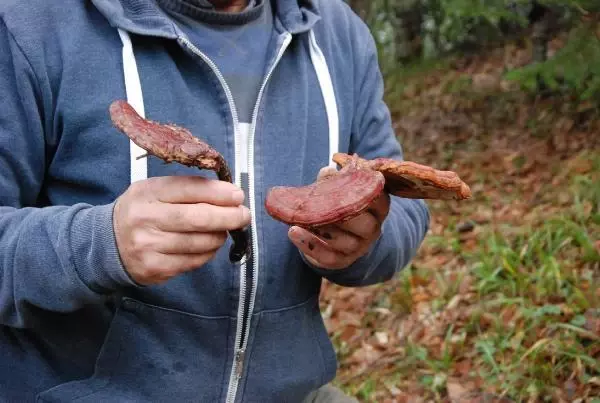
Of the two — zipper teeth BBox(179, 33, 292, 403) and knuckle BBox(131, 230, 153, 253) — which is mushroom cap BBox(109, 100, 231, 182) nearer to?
knuckle BBox(131, 230, 153, 253)

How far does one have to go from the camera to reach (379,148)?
2391mm

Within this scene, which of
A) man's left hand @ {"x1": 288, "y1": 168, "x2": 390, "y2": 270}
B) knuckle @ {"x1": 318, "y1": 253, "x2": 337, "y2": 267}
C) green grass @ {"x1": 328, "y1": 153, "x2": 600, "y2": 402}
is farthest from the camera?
green grass @ {"x1": 328, "y1": 153, "x2": 600, "y2": 402}

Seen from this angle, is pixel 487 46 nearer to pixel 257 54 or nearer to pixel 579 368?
pixel 579 368

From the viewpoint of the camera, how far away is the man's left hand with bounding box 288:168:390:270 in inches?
70.1

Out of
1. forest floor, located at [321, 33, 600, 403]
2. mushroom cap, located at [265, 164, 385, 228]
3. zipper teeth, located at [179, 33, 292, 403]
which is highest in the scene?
mushroom cap, located at [265, 164, 385, 228]

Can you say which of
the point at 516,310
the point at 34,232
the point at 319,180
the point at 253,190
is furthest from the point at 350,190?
the point at 516,310

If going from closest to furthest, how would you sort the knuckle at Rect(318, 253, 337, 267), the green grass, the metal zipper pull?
the knuckle at Rect(318, 253, 337, 267), the metal zipper pull, the green grass

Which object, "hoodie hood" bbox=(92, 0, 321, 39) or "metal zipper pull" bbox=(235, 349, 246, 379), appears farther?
"metal zipper pull" bbox=(235, 349, 246, 379)


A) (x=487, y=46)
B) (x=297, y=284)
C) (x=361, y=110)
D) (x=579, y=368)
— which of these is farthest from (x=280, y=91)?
(x=487, y=46)

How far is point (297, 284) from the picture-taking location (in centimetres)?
213

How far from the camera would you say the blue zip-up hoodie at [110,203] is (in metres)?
1.79

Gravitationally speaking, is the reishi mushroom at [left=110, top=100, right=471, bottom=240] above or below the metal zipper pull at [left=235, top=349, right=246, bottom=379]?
above

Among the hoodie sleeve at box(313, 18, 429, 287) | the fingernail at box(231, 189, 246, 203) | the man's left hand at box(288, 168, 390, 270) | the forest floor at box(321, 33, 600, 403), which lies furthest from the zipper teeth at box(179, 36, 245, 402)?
the forest floor at box(321, 33, 600, 403)

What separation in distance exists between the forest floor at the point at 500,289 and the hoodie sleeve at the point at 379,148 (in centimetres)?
162
